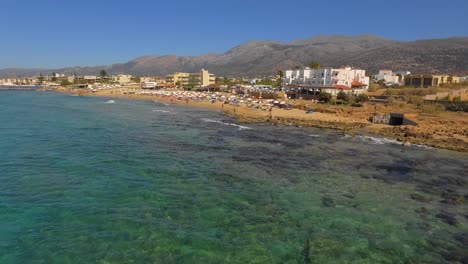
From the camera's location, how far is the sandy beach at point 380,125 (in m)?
34.6

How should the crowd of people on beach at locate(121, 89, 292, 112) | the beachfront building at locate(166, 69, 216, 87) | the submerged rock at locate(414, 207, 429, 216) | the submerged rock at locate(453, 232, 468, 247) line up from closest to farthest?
the submerged rock at locate(453, 232, 468, 247) < the submerged rock at locate(414, 207, 429, 216) < the crowd of people on beach at locate(121, 89, 292, 112) < the beachfront building at locate(166, 69, 216, 87)

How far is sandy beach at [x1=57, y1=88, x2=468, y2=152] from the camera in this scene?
3462 centimetres

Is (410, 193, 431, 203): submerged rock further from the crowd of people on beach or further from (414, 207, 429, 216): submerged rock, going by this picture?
the crowd of people on beach

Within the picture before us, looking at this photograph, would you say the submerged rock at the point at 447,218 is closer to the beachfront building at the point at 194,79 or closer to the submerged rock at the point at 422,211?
the submerged rock at the point at 422,211

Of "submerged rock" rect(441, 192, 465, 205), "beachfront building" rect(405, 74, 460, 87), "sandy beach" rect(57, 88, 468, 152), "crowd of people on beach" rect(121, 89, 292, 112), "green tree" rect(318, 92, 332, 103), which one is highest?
"beachfront building" rect(405, 74, 460, 87)

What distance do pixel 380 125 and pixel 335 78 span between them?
127 feet

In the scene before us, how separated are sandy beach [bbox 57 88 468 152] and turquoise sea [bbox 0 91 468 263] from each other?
5196mm

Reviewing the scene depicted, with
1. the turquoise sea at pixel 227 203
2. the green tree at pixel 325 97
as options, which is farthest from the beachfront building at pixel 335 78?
the turquoise sea at pixel 227 203

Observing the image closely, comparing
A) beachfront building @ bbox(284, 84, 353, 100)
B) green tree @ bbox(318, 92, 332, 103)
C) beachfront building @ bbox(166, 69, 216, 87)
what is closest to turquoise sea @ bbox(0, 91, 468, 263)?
green tree @ bbox(318, 92, 332, 103)

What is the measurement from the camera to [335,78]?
79688 millimetres

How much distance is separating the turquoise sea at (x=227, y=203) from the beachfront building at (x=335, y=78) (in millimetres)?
51756

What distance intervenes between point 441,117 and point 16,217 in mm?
50562

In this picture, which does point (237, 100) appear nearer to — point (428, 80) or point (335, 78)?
point (335, 78)

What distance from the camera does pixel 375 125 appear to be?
4334 cm
